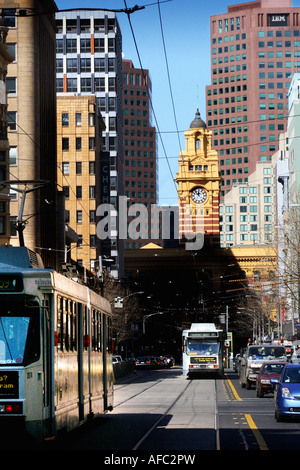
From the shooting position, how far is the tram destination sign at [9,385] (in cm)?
1337

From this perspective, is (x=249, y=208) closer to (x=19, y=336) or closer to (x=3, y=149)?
(x=3, y=149)

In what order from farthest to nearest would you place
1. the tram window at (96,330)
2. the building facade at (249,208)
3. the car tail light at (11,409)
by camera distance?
1. the building facade at (249,208)
2. the tram window at (96,330)
3. the car tail light at (11,409)

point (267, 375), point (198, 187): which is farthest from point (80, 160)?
point (267, 375)

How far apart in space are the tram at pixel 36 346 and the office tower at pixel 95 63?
105474 millimetres

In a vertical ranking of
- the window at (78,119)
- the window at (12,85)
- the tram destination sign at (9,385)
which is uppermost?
the window at (78,119)

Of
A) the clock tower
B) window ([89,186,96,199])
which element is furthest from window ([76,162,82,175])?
the clock tower

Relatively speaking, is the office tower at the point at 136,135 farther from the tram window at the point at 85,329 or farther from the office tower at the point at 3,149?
the tram window at the point at 85,329

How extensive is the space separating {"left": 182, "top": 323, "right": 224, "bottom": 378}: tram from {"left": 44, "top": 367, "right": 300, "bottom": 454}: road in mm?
22273

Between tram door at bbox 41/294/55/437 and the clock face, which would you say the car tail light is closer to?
tram door at bbox 41/294/55/437

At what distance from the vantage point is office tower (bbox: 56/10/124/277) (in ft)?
402

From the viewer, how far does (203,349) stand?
181 ft

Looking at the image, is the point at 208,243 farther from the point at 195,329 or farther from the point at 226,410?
the point at 226,410

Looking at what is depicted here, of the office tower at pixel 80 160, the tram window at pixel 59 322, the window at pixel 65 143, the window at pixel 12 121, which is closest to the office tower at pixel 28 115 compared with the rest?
the window at pixel 12 121

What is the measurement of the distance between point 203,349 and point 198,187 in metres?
100
